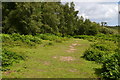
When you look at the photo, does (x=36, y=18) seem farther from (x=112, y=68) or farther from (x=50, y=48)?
(x=112, y=68)

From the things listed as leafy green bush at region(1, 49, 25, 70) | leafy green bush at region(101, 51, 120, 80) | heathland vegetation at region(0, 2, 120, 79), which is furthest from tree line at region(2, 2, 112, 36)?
leafy green bush at region(101, 51, 120, 80)

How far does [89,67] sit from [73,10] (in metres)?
39.6

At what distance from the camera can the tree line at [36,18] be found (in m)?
35.8

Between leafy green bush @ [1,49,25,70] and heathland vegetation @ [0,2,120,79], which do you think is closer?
heathland vegetation @ [0,2,120,79]

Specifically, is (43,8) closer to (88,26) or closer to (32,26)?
(32,26)

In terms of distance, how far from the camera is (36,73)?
11797mm

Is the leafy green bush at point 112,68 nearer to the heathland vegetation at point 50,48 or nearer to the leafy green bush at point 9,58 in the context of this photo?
the heathland vegetation at point 50,48

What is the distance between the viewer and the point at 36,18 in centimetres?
3756

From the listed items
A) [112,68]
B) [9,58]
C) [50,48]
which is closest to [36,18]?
[50,48]

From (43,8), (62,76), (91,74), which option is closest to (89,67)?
(91,74)

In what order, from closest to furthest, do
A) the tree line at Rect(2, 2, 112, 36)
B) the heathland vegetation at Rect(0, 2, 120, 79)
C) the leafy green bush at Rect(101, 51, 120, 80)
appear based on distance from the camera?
the leafy green bush at Rect(101, 51, 120, 80), the heathland vegetation at Rect(0, 2, 120, 79), the tree line at Rect(2, 2, 112, 36)

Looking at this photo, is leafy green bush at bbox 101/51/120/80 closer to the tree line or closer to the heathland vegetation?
the heathland vegetation

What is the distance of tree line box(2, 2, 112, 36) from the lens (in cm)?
3584

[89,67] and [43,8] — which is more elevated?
[43,8]
